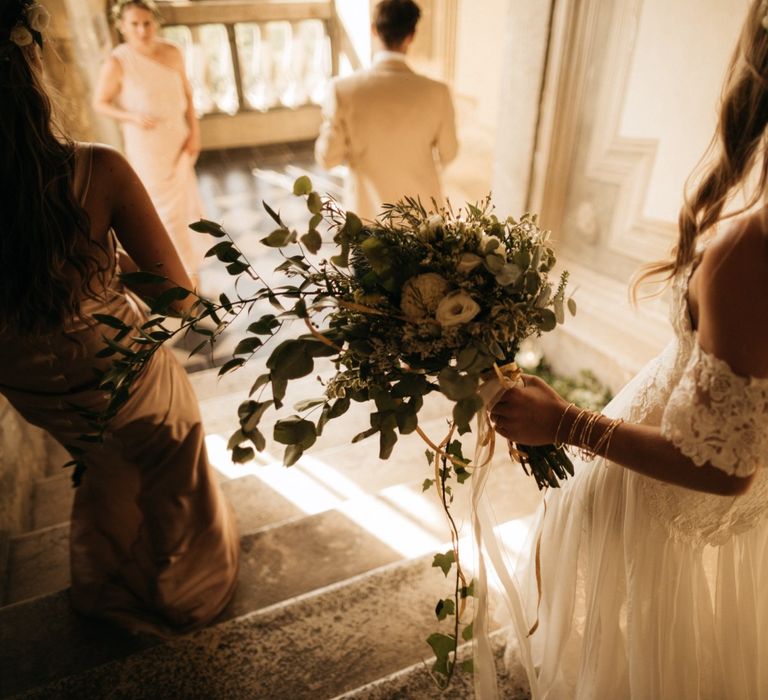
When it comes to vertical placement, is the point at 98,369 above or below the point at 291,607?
above

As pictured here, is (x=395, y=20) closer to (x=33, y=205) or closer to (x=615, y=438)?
(x=33, y=205)

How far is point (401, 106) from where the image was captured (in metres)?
3.10

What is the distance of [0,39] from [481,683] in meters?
1.96

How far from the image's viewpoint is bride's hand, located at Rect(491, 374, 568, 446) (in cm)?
110

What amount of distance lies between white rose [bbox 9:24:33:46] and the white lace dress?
160 centimetres

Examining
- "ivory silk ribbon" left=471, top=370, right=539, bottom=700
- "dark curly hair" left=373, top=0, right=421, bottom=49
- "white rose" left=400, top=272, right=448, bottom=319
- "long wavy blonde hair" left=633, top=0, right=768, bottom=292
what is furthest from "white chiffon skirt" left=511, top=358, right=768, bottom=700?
"dark curly hair" left=373, top=0, right=421, bottom=49

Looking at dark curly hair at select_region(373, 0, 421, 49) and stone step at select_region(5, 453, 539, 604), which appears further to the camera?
dark curly hair at select_region(373, 0, 421, 49)

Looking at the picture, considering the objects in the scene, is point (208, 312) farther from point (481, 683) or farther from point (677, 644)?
point (677, 644)

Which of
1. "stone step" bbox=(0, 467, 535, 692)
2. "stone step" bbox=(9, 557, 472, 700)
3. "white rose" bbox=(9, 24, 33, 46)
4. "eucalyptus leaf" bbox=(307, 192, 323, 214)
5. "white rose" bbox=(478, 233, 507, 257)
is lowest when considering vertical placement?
"stone step" bbox=(0, 467, 535, 692)

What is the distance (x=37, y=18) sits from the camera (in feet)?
3.96

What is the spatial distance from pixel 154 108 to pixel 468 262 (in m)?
4.09

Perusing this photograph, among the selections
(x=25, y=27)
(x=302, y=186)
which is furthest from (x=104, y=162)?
(x=302, y=186)

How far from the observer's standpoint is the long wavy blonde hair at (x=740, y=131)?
0.90m

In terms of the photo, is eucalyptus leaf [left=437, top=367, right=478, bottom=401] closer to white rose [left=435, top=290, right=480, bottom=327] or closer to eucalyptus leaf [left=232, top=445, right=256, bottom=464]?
white rose [left=435, top=290, right=480, bottom=327]
